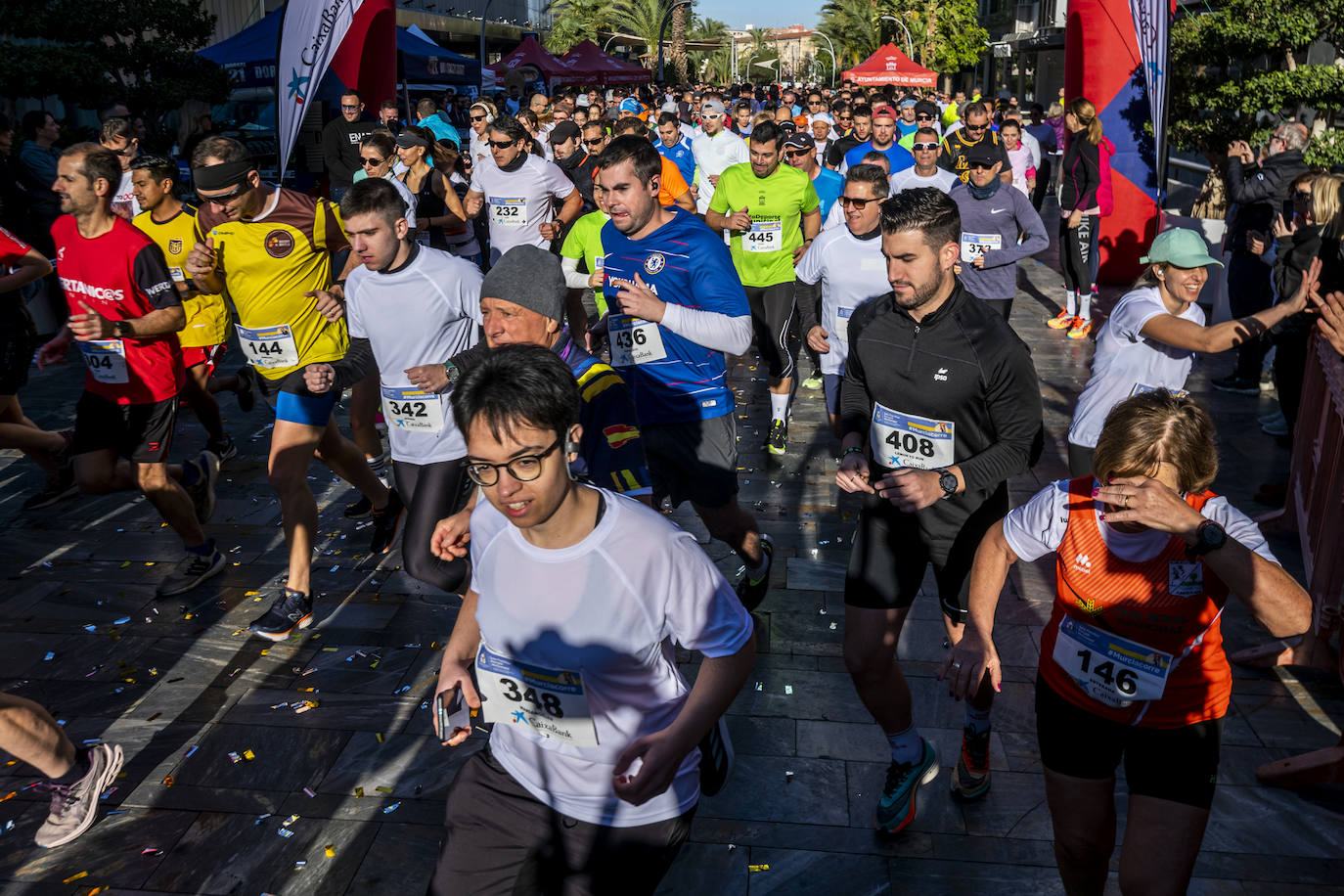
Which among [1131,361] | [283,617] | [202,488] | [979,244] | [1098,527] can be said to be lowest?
[283,617]

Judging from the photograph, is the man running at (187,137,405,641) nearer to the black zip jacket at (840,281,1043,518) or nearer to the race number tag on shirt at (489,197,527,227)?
the black zip jacket at (840,281,1043,518)

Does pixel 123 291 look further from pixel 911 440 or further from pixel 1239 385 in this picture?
pixel 1239 385

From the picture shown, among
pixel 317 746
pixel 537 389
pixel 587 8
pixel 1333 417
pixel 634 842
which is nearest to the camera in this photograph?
pixel 537 389

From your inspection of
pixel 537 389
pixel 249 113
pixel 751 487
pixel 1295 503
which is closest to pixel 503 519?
pixel 537 389

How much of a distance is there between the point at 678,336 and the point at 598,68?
26.8 m

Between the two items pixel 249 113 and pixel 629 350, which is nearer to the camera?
pixel 629 350

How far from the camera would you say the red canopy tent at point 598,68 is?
29.5m

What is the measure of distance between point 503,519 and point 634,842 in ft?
2.55

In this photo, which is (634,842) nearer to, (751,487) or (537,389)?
(537,389)

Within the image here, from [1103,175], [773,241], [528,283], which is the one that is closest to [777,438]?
[773,241]

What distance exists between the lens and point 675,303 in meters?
4.70

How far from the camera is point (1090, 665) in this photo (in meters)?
2.76

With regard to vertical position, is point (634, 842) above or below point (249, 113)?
below

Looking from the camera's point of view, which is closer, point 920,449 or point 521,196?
point 920,449
